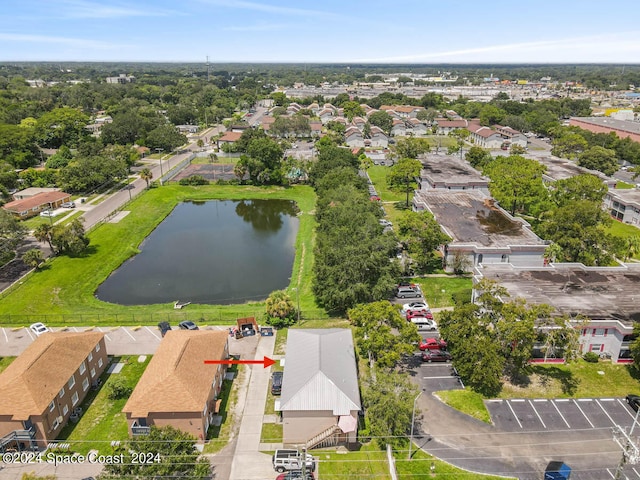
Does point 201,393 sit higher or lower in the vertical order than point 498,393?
higher

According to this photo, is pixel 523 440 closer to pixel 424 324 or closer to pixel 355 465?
pixel 355 465

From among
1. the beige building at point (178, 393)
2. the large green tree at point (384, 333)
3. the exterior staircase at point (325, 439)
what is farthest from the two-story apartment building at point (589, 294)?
the beige building at point (178, 393)

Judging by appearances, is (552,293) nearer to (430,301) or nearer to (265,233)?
(430,301)

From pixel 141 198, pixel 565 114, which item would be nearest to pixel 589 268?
pixel 141 198

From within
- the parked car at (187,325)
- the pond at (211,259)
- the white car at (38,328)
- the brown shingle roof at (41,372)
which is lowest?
the pond at (211,259)

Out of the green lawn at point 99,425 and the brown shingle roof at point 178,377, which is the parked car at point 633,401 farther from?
the green lawn at point 99,425

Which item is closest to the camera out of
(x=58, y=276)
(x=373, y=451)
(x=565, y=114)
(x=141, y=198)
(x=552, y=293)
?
(x=373, y=451)
